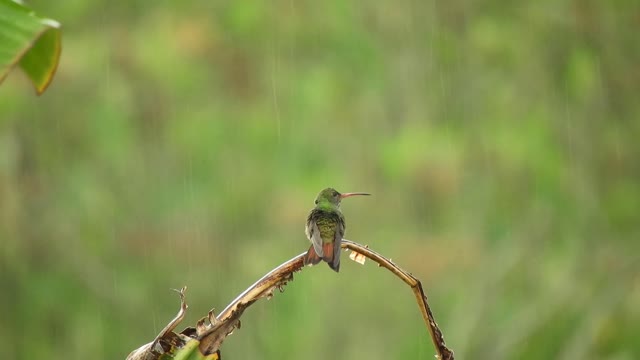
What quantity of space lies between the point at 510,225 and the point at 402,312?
1.01 meters

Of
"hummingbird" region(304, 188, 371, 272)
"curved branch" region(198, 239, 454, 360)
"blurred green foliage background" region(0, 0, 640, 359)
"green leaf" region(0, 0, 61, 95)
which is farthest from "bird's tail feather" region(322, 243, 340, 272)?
"blurred green foliage background" region(0, 0, 640, 359)

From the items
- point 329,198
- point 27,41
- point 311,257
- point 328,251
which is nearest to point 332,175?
point 329,198

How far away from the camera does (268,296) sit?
974 mm

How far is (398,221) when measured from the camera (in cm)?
821

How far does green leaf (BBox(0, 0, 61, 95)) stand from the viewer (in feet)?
A: 2.70

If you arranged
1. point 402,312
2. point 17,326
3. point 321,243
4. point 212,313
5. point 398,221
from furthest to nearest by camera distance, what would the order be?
point 398,221 → point 402,312 → point 17,326 → point 321,243 → point 212,313

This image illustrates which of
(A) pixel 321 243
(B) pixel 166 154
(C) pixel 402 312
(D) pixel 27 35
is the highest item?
(D) pixel 27 35

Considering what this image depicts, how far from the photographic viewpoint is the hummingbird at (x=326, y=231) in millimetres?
1285

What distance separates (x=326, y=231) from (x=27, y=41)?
0.70 meters

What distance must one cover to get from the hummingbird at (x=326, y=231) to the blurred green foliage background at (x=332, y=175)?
4.39m

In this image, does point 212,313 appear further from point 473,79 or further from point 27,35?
point 473,79

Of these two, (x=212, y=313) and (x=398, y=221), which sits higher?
(x=212, y=313)

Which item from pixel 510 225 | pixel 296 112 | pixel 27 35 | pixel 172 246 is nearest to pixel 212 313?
pixel 27 35

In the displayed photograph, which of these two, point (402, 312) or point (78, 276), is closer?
point (78, 276)
